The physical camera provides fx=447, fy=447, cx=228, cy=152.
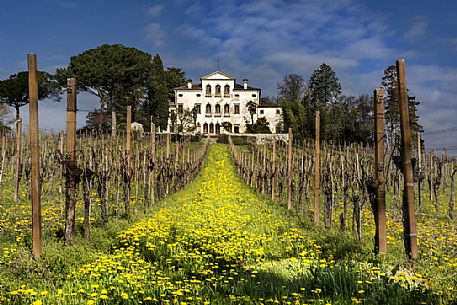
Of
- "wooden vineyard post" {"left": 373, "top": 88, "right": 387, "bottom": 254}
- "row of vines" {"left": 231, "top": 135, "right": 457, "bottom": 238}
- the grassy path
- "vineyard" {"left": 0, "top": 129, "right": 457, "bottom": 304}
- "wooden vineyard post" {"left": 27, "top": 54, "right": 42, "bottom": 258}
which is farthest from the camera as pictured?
"row of vines" {"left": 231, "top": 135, "right": 457, "bottom": 238}

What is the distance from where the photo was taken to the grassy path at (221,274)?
18.2ft

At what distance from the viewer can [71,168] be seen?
8508mm

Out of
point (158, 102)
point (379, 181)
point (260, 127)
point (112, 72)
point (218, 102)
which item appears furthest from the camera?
point (218, 102)

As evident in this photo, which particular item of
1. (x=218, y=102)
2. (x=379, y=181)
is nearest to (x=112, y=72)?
(x=218, y=102)

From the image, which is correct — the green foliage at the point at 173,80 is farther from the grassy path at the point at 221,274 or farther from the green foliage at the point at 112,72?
the grassy path at the point at 221,274

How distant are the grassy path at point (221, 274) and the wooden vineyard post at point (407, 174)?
1118mm

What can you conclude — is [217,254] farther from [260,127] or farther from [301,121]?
[260,127]

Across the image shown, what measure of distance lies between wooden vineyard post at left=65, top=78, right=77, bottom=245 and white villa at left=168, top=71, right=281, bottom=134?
77.2 m

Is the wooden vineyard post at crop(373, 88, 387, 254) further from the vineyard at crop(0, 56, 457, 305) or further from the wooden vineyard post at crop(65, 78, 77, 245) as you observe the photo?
the wooden vineyard post at crop(65, 78, 77, 245)

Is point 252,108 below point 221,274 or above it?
above

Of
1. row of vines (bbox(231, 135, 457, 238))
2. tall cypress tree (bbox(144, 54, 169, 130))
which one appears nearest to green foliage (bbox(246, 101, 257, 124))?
tall cypress tree (bbox(144, 54, 169, 130))

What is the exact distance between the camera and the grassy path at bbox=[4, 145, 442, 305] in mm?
5543

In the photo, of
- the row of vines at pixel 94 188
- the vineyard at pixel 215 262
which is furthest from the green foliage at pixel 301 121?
the vineyard at pixel 215 262

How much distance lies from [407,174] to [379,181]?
594 millimetres
